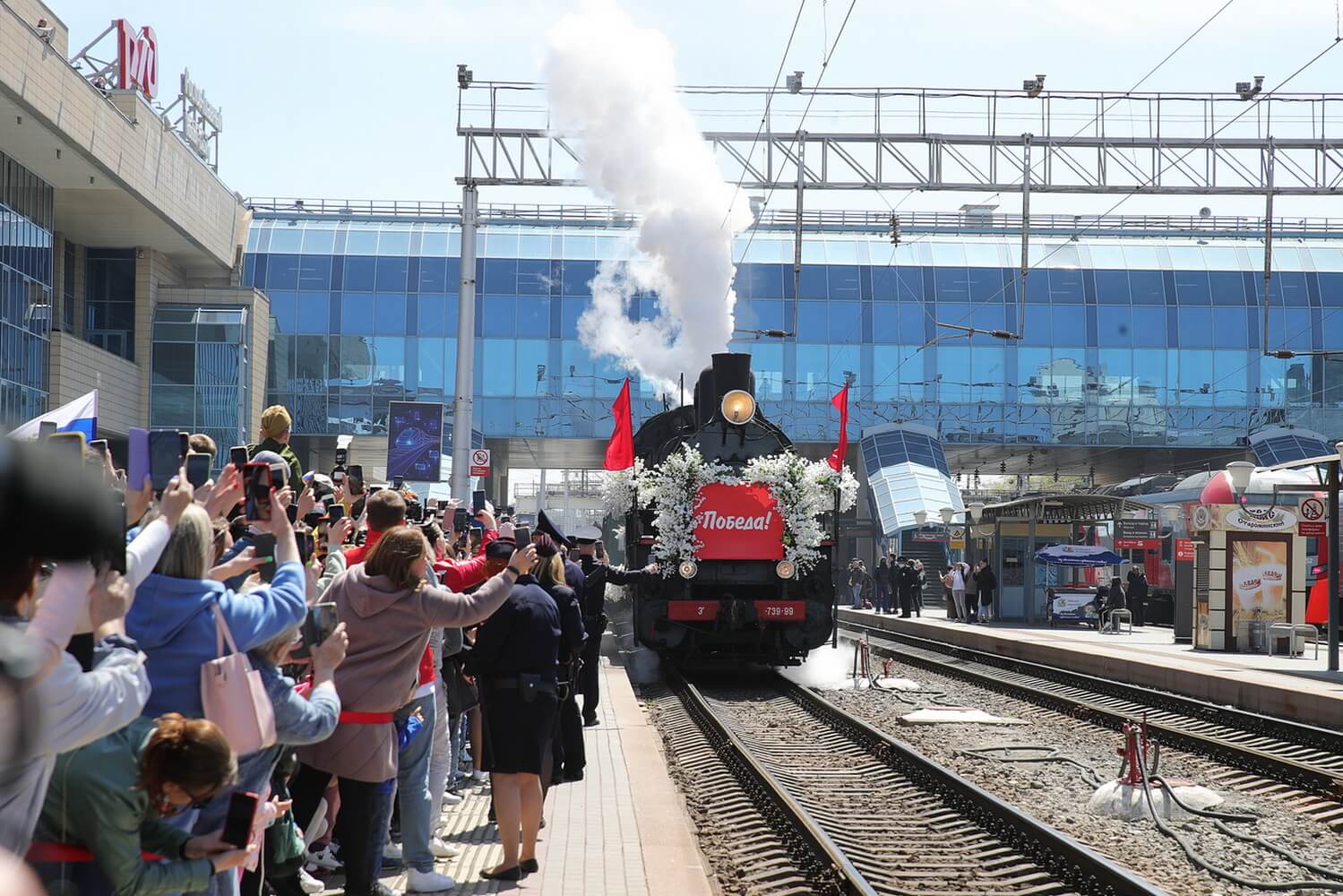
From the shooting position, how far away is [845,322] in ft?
151

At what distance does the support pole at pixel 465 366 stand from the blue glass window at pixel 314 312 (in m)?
24.3

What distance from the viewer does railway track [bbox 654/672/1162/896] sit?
782 cm

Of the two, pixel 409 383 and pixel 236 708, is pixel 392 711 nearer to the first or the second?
pixel 236 708

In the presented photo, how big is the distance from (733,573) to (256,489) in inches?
515

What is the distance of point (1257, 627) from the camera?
74.7 feet

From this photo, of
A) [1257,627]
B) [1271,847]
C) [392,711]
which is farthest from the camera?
[1257,627]

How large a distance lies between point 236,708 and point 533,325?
41.8 meters

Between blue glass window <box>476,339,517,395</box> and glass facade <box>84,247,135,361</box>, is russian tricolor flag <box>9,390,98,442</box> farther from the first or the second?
blue glass window <box>476,339,517,395</box>

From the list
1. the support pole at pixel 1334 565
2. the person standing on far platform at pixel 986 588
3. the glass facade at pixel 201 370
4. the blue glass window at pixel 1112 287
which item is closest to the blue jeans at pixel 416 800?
the support pole at pixel 1334 565

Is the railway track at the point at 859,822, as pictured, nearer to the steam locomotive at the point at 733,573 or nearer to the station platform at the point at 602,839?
the station platform at the point at 602,839

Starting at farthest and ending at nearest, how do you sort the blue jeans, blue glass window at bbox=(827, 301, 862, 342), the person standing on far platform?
blue glass window at bbox=(827, 301, 862, 342), the person standing on far platform, the blue jeans

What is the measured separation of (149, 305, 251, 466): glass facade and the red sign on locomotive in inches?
667

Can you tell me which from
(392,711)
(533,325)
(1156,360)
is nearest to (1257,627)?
(392,711)

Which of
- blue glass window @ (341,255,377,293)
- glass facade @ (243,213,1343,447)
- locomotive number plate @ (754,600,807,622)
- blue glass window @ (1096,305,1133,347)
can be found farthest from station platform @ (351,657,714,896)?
blue glass window @ (1096,305,1133,347)
